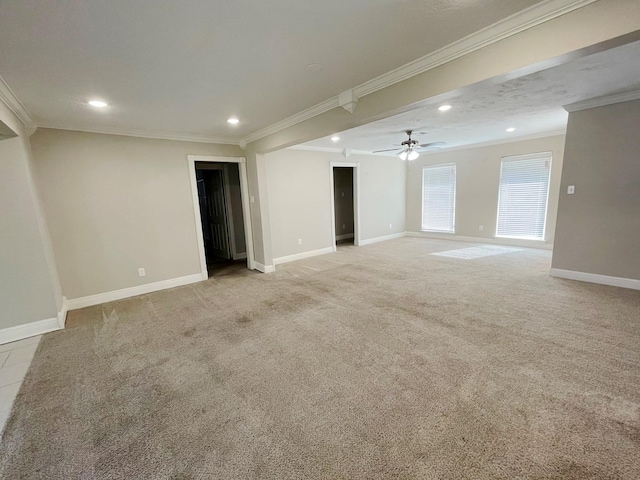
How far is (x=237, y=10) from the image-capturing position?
5.08 feet

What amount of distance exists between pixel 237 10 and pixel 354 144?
4645 millimetres

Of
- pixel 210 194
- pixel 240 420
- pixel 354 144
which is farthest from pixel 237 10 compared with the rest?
pixel 210 194

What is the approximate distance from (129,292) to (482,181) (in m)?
7.84

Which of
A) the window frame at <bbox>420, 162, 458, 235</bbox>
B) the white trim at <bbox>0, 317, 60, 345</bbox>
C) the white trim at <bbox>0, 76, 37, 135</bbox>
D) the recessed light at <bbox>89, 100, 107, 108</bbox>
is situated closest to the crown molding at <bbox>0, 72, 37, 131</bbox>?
the white trim at <bbox>0, 76, 37, 135</bbox>

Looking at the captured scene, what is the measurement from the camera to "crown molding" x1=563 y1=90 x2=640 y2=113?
11.0 ft

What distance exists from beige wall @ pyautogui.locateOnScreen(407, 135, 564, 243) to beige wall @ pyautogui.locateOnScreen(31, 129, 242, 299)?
6216mm

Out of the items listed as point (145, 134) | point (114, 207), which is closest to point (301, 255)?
point (114, 207)

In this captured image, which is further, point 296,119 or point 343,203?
point 343,203

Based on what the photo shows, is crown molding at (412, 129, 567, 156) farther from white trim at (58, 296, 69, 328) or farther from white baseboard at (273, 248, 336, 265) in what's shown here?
white trim at (58, 296, 69, 328)

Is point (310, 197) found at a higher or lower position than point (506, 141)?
lower

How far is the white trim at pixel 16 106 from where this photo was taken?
7.61 feet

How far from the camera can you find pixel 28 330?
3027 mm

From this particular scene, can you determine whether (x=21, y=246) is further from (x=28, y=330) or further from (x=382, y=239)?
(x=382, y=239)

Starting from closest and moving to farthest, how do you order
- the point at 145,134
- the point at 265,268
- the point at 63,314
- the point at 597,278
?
the point at 63,314
the point at 597,278
the point at 145,134
the point at 265,268
